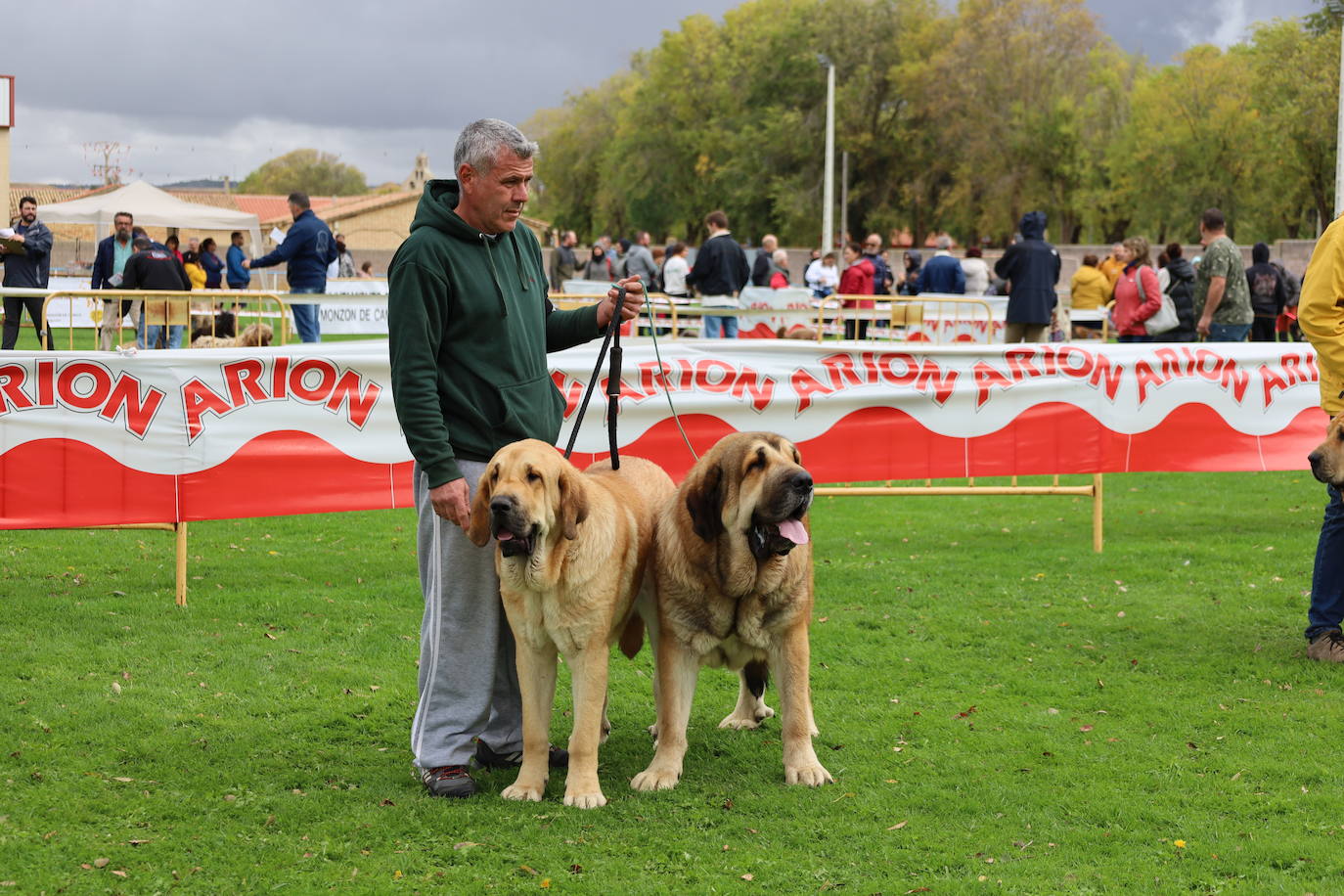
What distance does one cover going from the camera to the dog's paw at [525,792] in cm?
472

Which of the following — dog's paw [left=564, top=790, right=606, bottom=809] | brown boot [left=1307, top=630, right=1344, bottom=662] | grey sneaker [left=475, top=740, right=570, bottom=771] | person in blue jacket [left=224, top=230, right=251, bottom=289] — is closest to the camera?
dog's paw [left=564, top=790, right=606, bottom=809]

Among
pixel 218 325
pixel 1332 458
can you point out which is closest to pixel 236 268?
pixel 218 325

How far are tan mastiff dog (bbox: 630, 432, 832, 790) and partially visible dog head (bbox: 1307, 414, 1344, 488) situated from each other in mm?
2567

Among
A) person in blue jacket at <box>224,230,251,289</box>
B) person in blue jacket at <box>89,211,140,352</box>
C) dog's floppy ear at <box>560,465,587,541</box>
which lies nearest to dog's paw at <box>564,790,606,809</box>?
dog's floppy ear at <box>560,465,587,541</box>

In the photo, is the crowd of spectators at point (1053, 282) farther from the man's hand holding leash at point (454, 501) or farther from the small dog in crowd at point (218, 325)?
the man's hand holding leash at point (454, 501)

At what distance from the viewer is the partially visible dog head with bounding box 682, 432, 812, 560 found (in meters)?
4.44

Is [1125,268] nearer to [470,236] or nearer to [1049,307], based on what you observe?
[1049,307]

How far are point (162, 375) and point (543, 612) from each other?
3.70m

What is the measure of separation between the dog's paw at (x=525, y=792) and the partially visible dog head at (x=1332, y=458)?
12.1 feet

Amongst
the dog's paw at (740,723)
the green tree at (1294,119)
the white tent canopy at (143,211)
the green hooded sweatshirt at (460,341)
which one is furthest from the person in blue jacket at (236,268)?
the green tree at (1294,119)

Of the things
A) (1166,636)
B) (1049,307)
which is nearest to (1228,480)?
(1049,307)

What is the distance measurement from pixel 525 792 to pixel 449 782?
28 centimetres

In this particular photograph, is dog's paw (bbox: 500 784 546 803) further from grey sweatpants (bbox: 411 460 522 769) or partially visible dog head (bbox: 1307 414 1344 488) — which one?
partially visible dog head (bbox: 1307 414 1344 488)

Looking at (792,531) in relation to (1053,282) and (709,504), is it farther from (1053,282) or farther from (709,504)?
(1053,282)
